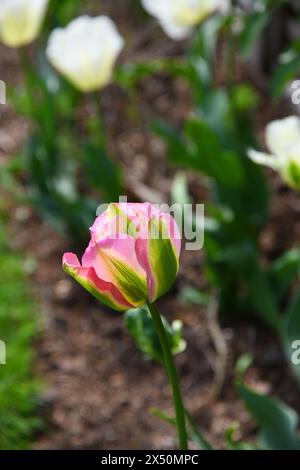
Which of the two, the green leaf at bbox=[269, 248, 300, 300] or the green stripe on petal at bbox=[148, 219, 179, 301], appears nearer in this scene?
the green stripe on petal at bbox=[148, 219, 179, 301]

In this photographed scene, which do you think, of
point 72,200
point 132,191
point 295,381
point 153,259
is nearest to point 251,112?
point 132,191

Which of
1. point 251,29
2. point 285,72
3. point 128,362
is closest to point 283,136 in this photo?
point 285,72

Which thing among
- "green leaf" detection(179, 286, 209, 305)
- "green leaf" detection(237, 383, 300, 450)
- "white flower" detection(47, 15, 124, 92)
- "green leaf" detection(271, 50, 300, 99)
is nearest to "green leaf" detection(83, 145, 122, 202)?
"white flower" detection(47, 15, 124, 92)

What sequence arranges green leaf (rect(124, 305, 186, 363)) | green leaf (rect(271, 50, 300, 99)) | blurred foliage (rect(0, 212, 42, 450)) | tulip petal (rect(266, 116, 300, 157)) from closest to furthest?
1. green leaf (rect(124, 305, 186, 363))
2. tulip petal (rect(266, 116, 300, 157))
3. green leaf (rect(271, 50, 300, 99))
4. blurred foliage (rect(0, 212, 42, 450))

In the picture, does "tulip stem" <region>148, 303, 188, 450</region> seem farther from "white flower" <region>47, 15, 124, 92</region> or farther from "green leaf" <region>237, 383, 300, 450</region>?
"white flower" <region>47, 15, 124, 92</region>

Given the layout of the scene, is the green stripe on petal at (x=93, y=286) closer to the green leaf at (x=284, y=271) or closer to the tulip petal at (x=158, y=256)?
the tulip petal at (x=158, y=256)

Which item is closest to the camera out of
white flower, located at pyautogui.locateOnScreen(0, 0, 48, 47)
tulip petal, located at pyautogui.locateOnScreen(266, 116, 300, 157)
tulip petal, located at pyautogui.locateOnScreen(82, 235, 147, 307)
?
tulip petal, located at pyautogui.locateOnScreen(82, 235, 147, 307)

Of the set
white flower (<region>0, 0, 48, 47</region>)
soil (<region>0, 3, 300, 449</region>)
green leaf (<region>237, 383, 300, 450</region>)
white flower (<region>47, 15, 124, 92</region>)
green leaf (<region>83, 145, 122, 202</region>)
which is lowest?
green leaf (<region>237, 383, 300, 450</region>)

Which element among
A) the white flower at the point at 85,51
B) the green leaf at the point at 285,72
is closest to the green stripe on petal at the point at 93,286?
the green leaf at the point at 285,72
